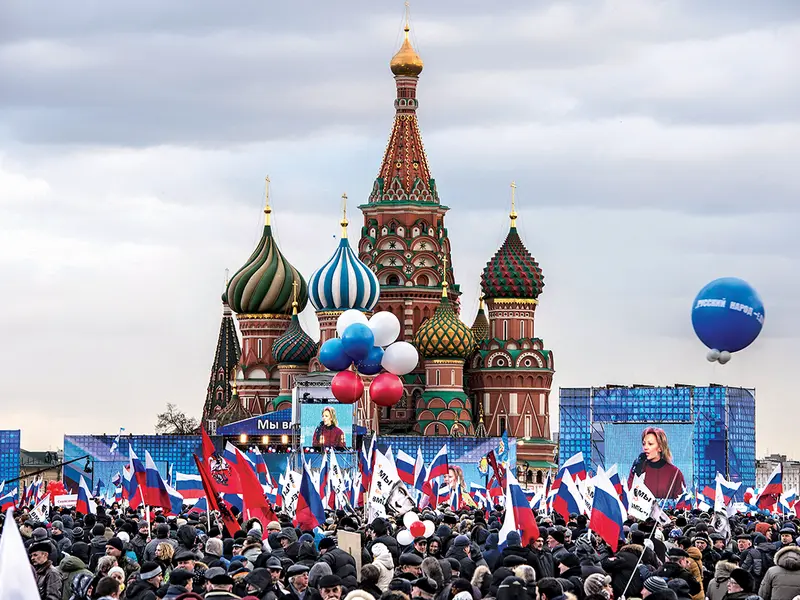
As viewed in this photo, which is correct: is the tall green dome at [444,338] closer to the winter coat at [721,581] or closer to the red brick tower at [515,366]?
the red brick tower at [515,366]

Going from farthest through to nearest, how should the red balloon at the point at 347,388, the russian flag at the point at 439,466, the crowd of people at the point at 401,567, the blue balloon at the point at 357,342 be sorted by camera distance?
the red balloon at the point at 347,388 < the blue balloon at the point at 357,342 < the russian flag at the point at 439,466 < the crowd of people at the point at 401,567

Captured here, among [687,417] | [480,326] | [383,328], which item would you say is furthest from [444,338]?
[383,328]

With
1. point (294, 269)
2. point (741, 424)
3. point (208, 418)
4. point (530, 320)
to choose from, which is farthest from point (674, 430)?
point (208, 418)

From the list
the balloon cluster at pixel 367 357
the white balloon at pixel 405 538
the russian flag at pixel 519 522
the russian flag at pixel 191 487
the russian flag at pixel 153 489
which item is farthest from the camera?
the balloon cluster at pixel 367 357

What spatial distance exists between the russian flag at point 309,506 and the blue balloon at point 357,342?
1001 inches

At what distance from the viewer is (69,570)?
13.2 meters

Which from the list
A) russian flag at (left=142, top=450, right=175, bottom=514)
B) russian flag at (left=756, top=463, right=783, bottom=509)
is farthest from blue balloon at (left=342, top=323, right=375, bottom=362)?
russian flag at (left=142, top=450, right=175, bottom=514)

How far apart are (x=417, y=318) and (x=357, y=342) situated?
31327 mm

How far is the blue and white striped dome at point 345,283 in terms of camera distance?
68.9 metres

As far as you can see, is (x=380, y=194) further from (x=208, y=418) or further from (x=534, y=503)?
(x=534, y=503)

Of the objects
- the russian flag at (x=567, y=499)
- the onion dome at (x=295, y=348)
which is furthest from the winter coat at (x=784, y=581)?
the onion dome at (x=295, y=348)

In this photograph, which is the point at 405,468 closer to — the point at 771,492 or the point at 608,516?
the point at 771,492

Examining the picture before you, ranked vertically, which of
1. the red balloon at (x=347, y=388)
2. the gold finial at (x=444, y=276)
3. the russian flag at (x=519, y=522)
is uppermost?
the gold finial at (x=444, y=276)

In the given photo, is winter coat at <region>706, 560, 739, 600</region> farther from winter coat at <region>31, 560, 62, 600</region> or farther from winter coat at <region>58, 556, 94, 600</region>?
winter coat at <region>31, 560, 62, 600</region>
